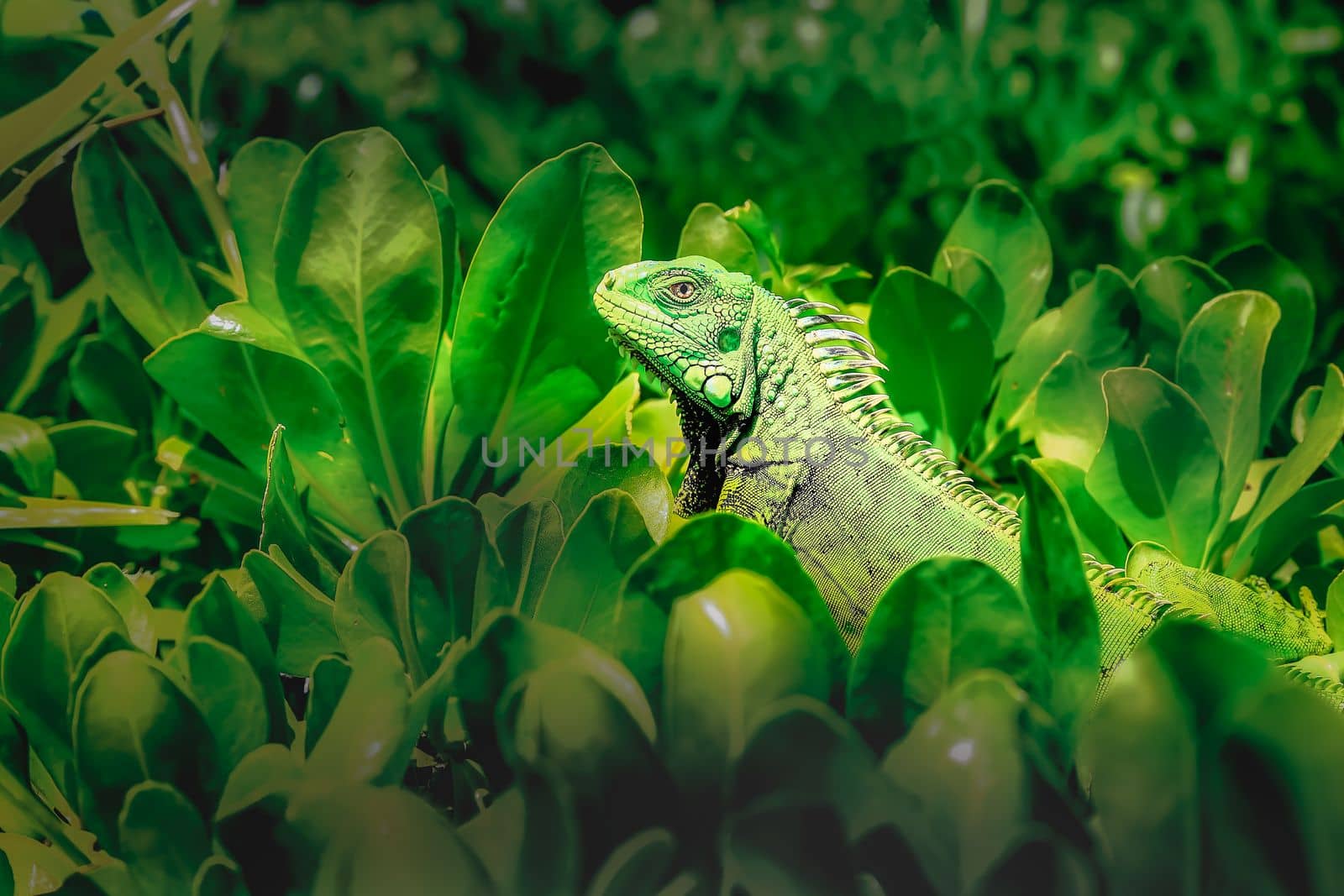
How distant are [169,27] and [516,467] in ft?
2.67

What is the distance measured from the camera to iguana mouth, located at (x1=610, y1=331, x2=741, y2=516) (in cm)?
138

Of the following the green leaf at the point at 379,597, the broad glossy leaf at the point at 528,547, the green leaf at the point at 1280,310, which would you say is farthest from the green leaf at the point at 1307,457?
the green leaf at the point at 379,597

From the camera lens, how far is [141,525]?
1.24 meters

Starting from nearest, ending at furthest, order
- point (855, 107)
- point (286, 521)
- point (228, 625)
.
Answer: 1. point (228, 625)
2. point (286, 521)
3. point (855, 107)

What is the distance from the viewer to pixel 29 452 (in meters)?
1.16

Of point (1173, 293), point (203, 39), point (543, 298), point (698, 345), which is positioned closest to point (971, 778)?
point (543, 298)

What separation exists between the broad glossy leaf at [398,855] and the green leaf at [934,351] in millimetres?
929

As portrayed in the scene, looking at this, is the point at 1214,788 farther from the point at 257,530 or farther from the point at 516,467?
the point at 257,530

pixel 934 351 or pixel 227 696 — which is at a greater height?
pixel 227 696

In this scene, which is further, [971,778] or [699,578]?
[699,578]

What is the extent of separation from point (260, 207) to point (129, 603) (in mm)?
519

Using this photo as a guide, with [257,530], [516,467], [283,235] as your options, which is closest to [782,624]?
[516,467]

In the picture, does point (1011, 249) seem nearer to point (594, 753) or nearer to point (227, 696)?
point (594, 753)

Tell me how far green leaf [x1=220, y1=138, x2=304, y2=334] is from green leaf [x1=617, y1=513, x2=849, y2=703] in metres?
0.69
